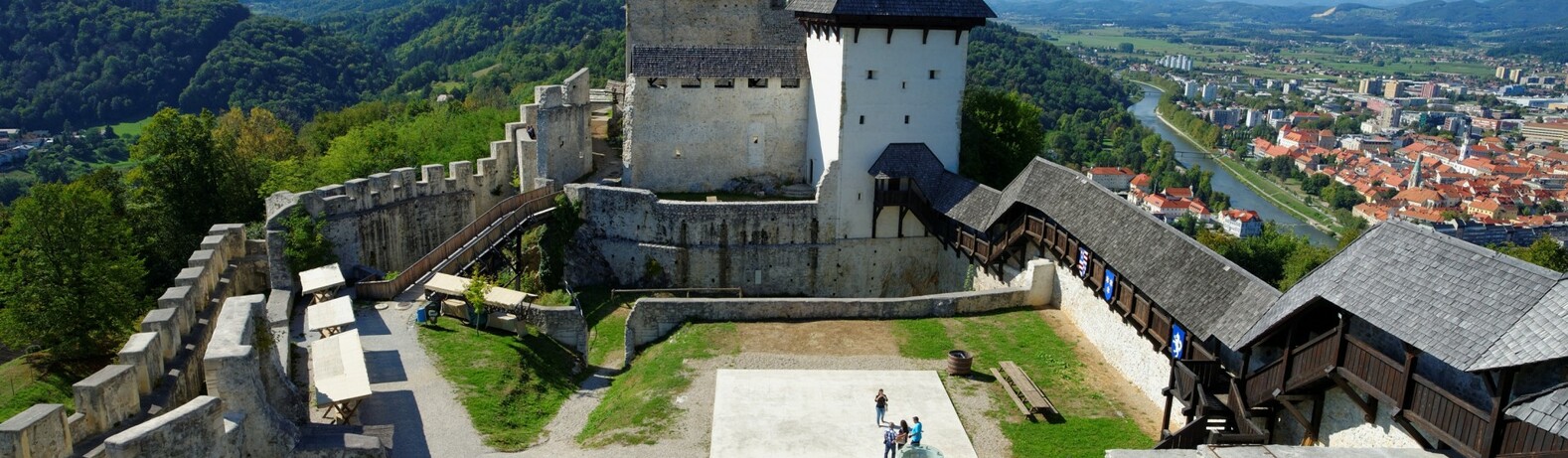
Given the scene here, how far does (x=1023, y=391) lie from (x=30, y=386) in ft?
66.5

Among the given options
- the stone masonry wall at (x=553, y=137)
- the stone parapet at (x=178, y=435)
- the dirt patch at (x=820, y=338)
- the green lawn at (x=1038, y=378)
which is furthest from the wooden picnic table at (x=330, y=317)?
the green lawn at (x=1038, y=378)

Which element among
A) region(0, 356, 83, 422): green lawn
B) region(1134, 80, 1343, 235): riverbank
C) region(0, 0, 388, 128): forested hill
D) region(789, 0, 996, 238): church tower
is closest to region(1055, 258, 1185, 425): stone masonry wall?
region(789, 0, 996, 238): church tower

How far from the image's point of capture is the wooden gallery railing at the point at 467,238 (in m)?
24.5

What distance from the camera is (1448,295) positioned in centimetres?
1245

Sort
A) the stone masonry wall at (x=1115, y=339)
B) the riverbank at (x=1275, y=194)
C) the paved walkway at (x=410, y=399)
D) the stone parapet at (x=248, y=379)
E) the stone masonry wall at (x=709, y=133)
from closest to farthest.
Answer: the stone parapet at (x=248, y=379) < the paved walkway at (x=410, y=399) < the stone masonry wall at (x=1115, y=339) < the stone masonry wall at (x=709, y=133) < the riverbank at (x=1275, y=194)

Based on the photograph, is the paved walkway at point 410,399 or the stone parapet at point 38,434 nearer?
the stone parapet at point 38,434

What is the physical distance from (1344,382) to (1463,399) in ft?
5.38

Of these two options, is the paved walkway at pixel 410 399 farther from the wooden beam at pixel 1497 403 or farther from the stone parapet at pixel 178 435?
the wooden beam at pixel 1497 403

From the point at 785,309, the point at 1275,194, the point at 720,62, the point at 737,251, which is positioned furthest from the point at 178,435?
the point at 1275,194

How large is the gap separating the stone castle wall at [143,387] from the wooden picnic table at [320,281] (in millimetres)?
4162

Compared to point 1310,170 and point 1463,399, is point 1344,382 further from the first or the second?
point 1310,170

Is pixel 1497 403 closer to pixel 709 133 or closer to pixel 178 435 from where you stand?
pixel 178 435

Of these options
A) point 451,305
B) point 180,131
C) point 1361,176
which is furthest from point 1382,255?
point 1361,176

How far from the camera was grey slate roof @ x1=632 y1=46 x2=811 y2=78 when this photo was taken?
3103 cm
